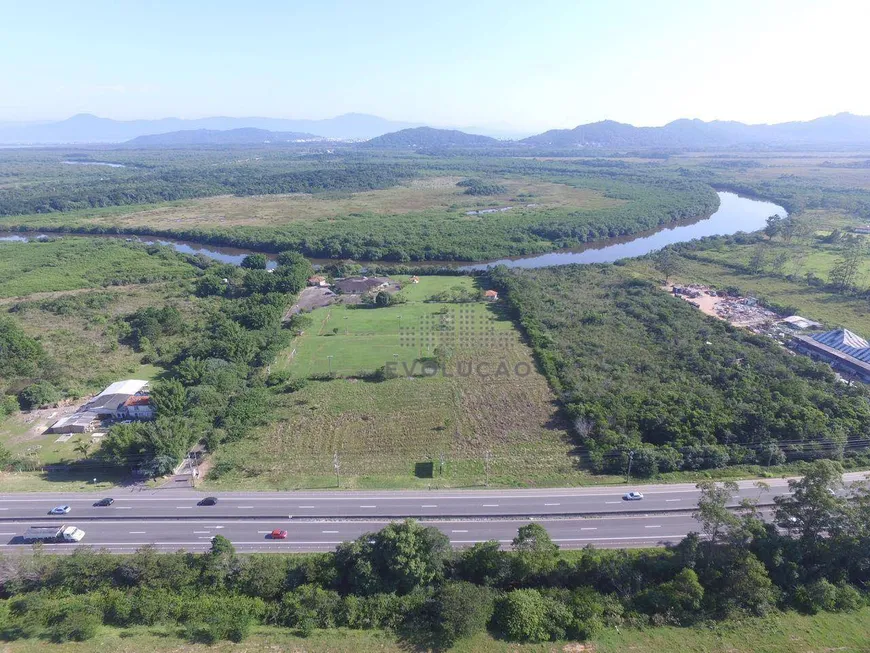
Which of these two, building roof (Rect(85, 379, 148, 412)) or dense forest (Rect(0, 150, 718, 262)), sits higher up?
dense forest (Rect(0, 150, 718, 262))

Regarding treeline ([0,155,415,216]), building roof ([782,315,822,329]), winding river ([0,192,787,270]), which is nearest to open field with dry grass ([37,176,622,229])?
treeline ([0,155,415,216])

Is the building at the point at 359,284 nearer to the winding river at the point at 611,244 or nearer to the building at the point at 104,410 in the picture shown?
the winding river at the point at 611,244

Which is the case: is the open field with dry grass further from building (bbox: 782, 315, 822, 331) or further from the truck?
the truck

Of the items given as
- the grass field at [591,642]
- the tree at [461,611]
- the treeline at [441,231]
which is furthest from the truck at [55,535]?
the treeline at [441,231]

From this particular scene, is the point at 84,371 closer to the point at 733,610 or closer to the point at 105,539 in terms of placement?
the point at 105,539

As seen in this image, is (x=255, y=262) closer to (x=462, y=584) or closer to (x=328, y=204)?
(x=328, y=204)

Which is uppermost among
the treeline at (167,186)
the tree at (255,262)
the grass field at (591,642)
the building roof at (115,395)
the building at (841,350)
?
the treeline at (167,186)

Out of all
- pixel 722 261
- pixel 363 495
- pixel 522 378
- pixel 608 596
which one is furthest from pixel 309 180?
pixel 608 596
